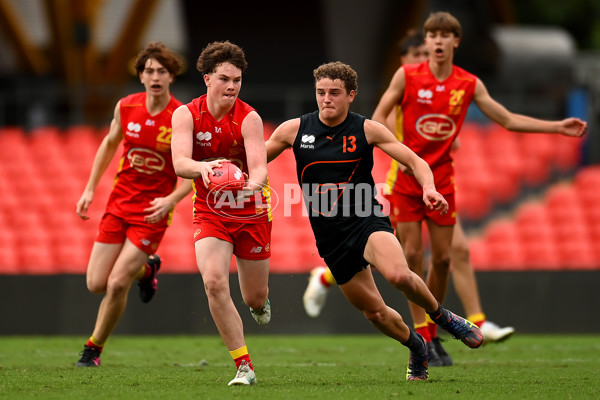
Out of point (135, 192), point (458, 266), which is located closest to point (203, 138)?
point (135, 192)

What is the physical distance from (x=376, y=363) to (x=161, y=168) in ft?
8.40

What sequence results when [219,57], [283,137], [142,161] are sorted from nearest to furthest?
[219,57] → [283,137] → [142,161]

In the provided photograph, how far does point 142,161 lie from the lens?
801cm

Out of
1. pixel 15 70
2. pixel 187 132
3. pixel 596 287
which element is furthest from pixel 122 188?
pixel 15 70

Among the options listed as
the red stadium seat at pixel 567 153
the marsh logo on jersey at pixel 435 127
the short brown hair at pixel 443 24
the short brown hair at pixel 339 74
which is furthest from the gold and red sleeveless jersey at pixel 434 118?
the red stadium seat at pixel 567 153

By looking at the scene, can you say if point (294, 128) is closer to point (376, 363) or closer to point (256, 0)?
point (376, 363)

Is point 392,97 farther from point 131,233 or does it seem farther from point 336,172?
point 131,233

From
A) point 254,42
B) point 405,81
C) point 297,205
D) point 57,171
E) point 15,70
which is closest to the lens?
point 405,81

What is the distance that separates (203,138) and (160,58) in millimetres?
1522

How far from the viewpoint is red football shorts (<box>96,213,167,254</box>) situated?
7.89 metres

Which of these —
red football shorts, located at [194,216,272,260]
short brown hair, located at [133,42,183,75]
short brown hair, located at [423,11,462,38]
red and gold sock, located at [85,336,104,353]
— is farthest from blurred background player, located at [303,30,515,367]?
red and gold sock, located at [85,336,104,353]

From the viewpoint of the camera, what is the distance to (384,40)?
20969mm

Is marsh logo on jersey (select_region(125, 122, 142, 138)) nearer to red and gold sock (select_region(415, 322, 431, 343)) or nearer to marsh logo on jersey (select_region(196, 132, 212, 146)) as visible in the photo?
marsh logo on jersey (select_region(196, 132, 212, 146))

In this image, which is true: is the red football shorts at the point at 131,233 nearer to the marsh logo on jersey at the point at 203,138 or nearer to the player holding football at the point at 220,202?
the player holding football at the point at 220,202
